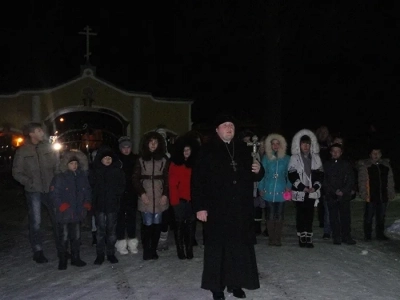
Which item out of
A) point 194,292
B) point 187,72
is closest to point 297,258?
point 194,292

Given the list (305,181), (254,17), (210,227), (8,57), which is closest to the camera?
(210,227)

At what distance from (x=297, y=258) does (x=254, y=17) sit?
653 inches

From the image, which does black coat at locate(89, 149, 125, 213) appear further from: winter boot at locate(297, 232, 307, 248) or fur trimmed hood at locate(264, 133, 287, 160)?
winter boot at locate(297, 232, 307, 248)

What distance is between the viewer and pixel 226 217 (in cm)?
672

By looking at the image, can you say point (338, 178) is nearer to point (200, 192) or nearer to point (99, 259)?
point (200, 192)

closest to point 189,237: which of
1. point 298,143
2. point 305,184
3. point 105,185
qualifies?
point 105,185

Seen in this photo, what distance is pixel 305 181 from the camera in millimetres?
9609

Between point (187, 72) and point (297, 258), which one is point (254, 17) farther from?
point (297, 258)

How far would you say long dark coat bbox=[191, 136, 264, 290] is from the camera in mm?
6691

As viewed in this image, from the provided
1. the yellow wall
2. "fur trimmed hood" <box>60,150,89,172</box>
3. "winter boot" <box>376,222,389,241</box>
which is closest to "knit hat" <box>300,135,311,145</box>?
"winter boot" <box>376,222,389,241</box>

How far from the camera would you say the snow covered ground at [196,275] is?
705 centimetres

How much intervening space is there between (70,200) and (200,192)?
7.68 feet

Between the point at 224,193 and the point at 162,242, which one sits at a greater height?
the point at 224,193

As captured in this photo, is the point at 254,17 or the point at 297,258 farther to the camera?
the point at 254,17
